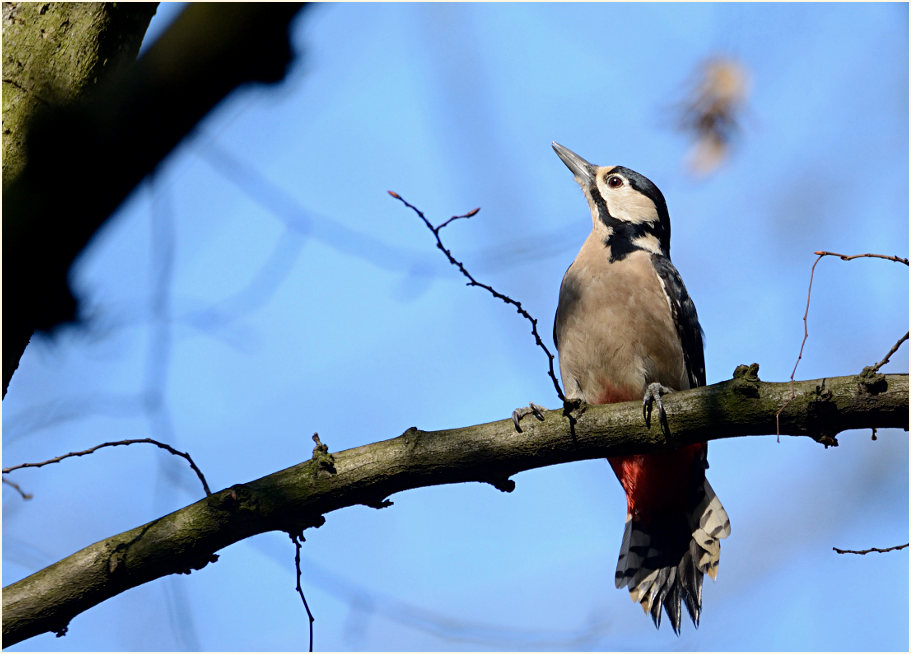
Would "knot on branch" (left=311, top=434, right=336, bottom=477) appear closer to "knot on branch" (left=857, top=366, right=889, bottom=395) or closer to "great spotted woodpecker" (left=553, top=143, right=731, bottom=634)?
"knot on branch" (left=857, top=366, right=889, bottom=395)

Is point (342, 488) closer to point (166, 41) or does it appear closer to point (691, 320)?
point (166, 41)

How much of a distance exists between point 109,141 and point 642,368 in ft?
10.2

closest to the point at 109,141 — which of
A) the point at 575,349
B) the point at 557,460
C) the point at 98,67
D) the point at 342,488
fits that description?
the point at 98,67

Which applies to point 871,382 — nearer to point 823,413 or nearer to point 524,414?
point 823,413

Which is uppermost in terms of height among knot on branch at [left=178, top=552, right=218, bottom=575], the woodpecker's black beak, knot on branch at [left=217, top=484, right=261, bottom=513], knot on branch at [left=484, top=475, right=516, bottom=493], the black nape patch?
the woodpecker's black beak

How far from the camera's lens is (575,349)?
15.4 ft

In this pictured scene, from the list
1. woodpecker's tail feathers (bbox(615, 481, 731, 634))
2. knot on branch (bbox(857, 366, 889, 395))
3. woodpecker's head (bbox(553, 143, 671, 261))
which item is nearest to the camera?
knot on branch (bbox(857, 366, 889, 395))

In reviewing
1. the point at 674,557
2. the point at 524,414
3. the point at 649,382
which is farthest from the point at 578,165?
the point at 524,414

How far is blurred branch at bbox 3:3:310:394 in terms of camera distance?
2.07 m

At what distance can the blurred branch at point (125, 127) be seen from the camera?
207 centimetres

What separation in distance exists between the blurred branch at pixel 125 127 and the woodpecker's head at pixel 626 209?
3.41 metres

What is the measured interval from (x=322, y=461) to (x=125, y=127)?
1.28 meters

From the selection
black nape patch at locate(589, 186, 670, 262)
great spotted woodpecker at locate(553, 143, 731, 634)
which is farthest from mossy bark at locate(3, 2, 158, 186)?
black nape patch at locate(589, 186, 670, 262)

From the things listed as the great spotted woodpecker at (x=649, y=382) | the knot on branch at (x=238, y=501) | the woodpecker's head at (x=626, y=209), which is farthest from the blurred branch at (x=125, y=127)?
the woodpecker's head at (x=626, y=209)
